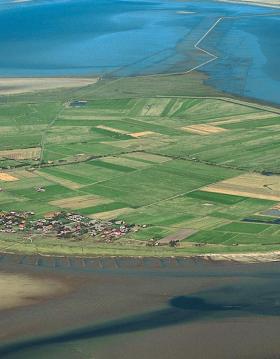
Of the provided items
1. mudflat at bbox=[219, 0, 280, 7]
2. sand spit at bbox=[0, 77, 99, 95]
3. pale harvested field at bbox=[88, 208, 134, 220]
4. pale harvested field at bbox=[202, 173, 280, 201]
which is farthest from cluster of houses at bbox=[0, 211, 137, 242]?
mudflat at bbox=[219, 0, 280, 7]

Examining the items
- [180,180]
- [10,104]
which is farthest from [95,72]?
[180,180]

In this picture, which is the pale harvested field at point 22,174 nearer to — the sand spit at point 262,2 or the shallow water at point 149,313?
the shallow water at point 149,313

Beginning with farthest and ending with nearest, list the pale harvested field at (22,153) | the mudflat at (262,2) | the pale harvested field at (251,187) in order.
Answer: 1. the mudflat at (262,2)
2. the pale harvested field at (22,153)
3. the pale harvested field at (251,187)

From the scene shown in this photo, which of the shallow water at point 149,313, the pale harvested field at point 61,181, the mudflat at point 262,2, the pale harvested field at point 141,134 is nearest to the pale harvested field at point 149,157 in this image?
the pale harvested field at point 141,134

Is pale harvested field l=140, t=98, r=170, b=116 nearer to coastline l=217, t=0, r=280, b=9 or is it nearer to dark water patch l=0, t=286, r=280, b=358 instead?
dark water patch l=0, t=286, r=280, b=358

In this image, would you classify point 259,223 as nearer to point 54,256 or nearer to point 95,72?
point 54,256

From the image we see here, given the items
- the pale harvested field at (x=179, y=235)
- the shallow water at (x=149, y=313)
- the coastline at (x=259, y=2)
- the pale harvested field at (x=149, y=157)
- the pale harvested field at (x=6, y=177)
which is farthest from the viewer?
the coastline at (x=259, y=2)

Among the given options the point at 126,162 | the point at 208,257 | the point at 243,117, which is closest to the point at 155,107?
the point at 243,117

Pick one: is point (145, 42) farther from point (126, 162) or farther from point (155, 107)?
point (126, 162)
